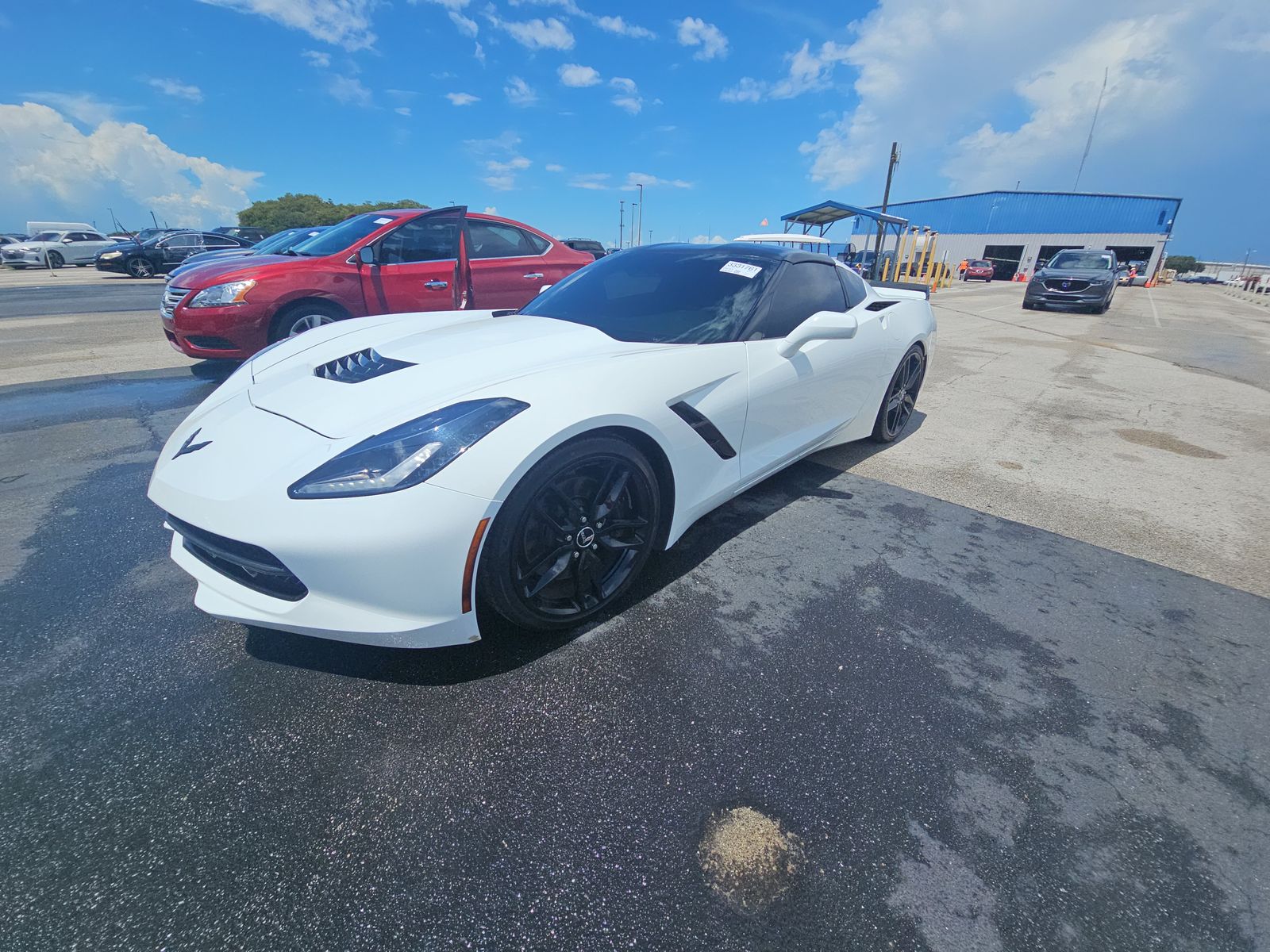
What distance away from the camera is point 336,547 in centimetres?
151

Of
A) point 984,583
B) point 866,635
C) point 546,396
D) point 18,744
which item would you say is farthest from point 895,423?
point 18,744

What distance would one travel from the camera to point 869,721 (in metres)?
1.69

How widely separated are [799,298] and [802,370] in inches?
18.9

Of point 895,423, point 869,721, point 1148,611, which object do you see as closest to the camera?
point 869,721

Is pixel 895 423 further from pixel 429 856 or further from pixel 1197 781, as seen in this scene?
pixel 429 856

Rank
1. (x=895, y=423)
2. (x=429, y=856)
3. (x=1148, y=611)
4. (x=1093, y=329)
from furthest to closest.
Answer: (x=1093, y=329)
(x=895, y=423)
(x=1148, y=611)
(x=429, y=856)

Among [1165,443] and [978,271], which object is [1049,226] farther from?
[1165,443]

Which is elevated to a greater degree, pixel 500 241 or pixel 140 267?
pixel 500 241

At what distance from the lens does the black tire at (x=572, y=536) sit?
1.73m

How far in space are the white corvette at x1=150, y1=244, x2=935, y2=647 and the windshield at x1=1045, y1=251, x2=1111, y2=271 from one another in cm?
1678

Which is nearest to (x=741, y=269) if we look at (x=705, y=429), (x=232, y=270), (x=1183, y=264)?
(x=705, y=429)

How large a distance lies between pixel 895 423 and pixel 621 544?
2995 mm

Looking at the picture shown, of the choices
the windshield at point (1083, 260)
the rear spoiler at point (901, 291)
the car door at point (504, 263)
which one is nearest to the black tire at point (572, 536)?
the rear spoiler at point (901, 291)

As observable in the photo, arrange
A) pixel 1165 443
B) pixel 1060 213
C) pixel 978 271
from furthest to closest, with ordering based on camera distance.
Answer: pixel 1060 213 → pixel 978 271 → pixel 1165 443
